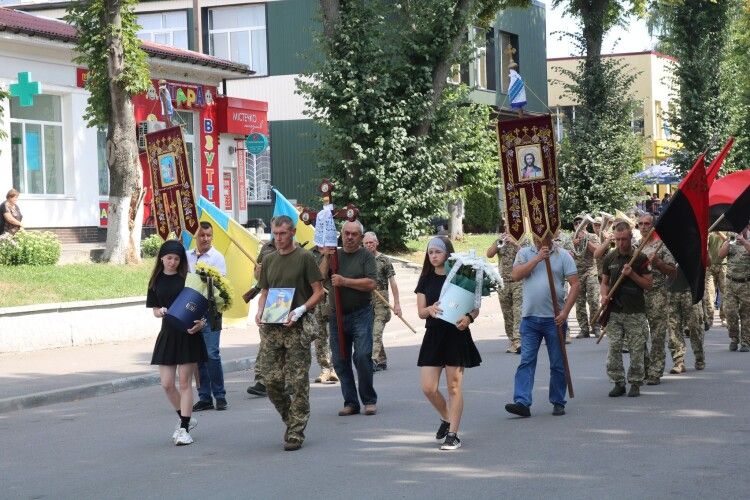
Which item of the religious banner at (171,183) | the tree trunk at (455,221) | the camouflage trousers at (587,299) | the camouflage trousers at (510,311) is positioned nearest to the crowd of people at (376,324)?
the religious banner at (171,183)

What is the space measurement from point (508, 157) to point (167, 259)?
408 centimetres

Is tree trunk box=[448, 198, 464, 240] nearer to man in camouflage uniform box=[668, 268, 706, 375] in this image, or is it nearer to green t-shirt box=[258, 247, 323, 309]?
man in camouflage uniform box=[668, 268, 706, 375]

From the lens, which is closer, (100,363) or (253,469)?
(253,469)

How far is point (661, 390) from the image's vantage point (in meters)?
13.5

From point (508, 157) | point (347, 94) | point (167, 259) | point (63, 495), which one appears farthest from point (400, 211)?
point (63, 495)

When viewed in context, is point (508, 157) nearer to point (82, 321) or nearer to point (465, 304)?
point (465, 304)

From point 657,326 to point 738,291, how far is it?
3830mm

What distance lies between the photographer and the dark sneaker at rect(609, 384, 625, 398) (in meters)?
13.0

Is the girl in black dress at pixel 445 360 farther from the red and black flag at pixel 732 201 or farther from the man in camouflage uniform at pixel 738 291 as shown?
the man in camouflage uniform at pixel 738 291

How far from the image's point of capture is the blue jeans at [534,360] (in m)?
11.7

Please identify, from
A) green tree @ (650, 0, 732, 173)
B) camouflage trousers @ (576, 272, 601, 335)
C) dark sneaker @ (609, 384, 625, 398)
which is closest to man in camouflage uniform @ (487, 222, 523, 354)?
camouflage trousers @ (576, 272, 601, 335)

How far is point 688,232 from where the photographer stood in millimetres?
13023

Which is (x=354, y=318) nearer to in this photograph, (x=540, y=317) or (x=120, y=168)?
(x=540, y=317)

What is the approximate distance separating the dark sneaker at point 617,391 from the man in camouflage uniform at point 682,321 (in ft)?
7.15
